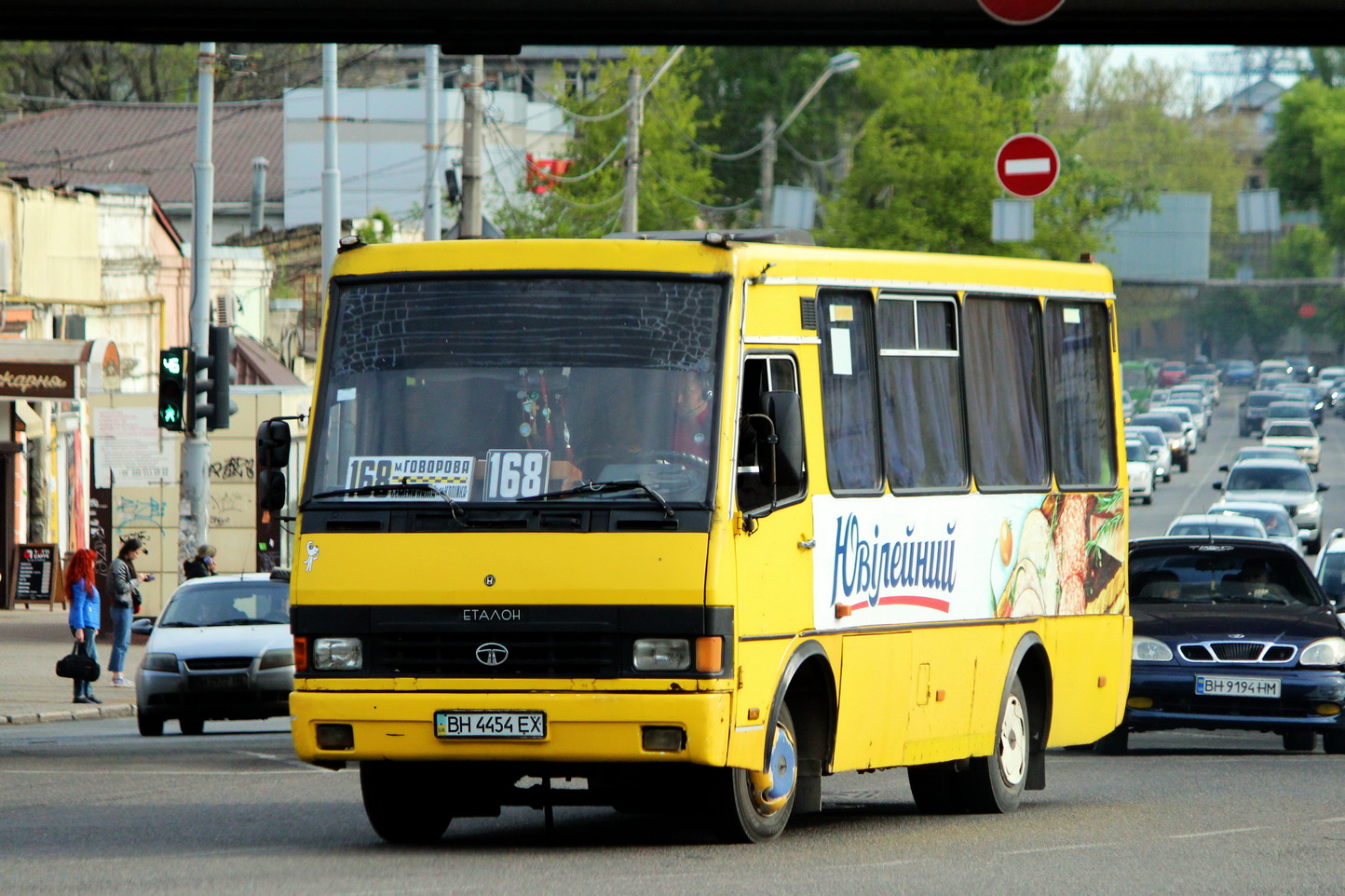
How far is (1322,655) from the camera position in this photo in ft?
54.5

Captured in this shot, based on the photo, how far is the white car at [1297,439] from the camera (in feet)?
222

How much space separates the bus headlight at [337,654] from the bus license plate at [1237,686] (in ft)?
26.2

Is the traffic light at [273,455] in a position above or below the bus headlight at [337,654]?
above

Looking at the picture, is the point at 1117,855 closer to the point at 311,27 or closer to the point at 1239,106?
the point at 311,27

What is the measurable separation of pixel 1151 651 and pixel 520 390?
7.57m

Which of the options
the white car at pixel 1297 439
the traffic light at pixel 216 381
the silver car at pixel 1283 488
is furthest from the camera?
the white car at pixel 1297 439

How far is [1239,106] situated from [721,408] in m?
145

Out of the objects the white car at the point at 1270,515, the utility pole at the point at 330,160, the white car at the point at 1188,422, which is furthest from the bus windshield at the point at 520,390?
the white car at the point at 1188,422

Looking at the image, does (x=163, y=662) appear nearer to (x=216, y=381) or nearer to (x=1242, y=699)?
(x=216, y=381)

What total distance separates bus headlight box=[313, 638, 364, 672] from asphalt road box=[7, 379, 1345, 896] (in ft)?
2.77

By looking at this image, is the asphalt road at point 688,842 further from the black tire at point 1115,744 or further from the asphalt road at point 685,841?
the black tire at point 1115,744

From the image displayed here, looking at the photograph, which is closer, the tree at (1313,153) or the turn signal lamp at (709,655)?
the turn signal lamp at (709,655)

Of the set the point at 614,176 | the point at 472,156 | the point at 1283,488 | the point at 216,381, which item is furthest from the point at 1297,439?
the point at 216,381

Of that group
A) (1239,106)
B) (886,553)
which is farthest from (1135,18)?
(1239,106)
